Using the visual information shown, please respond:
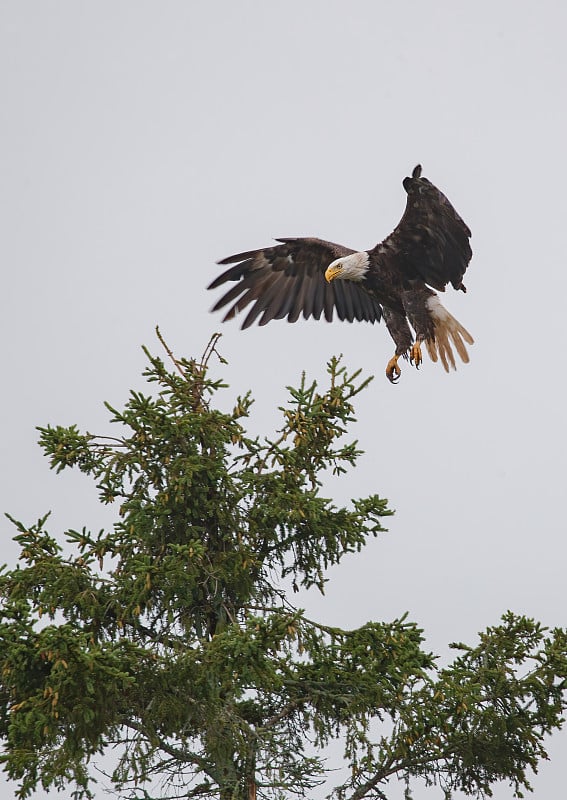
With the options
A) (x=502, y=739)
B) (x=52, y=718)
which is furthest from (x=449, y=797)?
(x=52, y=718)

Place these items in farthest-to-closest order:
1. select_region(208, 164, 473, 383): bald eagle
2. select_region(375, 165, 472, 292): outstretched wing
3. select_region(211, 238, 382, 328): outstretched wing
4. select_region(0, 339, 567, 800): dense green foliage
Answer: select_region(211, 238, 382, 328): outstretched wing → select_region(208, 164, 473, 383): bald eagle → select_region(375, 165, 472, 292): outstretched wing → select_region(0, 339, 567, 800): dense green foliage

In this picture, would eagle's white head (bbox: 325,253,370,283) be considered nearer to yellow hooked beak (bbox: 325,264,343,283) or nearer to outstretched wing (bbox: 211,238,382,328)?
yellow hooked beak (bbox: 325,264,343,283)

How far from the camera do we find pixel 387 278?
41.5 ft

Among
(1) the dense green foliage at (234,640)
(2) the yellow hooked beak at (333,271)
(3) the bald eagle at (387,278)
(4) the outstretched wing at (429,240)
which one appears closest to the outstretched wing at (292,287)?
(3) the bald eagle at (387,278)

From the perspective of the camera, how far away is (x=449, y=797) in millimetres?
8062

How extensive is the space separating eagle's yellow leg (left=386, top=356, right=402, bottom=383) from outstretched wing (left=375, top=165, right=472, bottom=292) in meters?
1.03

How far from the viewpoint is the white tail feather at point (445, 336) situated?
1264cm

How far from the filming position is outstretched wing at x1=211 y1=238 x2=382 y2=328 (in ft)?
45.1

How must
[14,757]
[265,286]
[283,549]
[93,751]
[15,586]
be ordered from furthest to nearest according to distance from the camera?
1. [265,286]
2. [283,549]
3. [15,586]
4. [93,751]
5. [14,757]

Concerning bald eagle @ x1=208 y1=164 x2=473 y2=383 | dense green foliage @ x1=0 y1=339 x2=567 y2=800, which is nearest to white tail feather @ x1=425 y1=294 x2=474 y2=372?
bald eagle @ x1=208 y1=164 x2=473 y2=383

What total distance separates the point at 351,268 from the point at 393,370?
1343 mm

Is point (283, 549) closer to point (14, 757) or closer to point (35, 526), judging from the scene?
point (35, 526)

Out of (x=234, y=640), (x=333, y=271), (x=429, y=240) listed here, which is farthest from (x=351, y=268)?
(x=234, y=640)

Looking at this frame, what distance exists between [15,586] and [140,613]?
0.94 m
